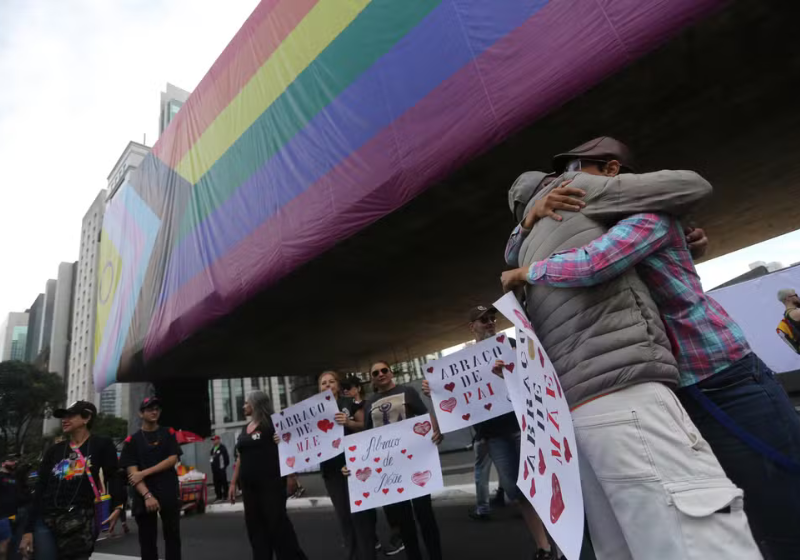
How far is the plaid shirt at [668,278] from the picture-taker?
4.60ft

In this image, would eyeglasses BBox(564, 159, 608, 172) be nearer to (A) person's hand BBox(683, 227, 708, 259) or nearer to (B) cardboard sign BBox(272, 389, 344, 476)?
(A) person's hand BBox(683, 227, 708, 259)

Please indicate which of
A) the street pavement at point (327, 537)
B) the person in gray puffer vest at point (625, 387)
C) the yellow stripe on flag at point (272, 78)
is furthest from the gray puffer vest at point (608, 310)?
the yellow stripe on flag at point (272, 78)

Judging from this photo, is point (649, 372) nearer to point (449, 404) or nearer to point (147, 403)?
point (449, 404)

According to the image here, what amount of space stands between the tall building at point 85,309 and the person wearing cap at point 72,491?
233 ft

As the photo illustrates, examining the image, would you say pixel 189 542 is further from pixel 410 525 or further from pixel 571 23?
pixel 571 23

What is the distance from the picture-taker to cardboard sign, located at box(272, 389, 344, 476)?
4.16m

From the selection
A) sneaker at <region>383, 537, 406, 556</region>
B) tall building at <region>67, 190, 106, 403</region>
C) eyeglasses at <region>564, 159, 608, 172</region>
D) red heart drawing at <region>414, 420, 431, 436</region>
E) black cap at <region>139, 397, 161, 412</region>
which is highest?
tall building at <region>67, 190, 106, 403</region>

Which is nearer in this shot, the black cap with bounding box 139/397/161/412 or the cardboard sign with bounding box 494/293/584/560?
the cardboard sign with bounding box 494/293/584/560

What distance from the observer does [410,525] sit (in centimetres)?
354

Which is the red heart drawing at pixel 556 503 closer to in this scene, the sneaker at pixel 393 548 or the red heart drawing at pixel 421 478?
the red heart drawing at pixel 421 478

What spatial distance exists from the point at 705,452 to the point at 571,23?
3583mm

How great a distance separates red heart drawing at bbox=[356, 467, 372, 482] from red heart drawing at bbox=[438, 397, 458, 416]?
1.72 ft

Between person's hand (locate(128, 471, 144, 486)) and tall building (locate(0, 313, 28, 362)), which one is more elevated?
tall building (locate(0, 313, 28, 362))

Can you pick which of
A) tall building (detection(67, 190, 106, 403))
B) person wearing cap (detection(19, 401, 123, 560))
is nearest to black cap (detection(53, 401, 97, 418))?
person wearing cap (detection(19, 401, 123, 560))
